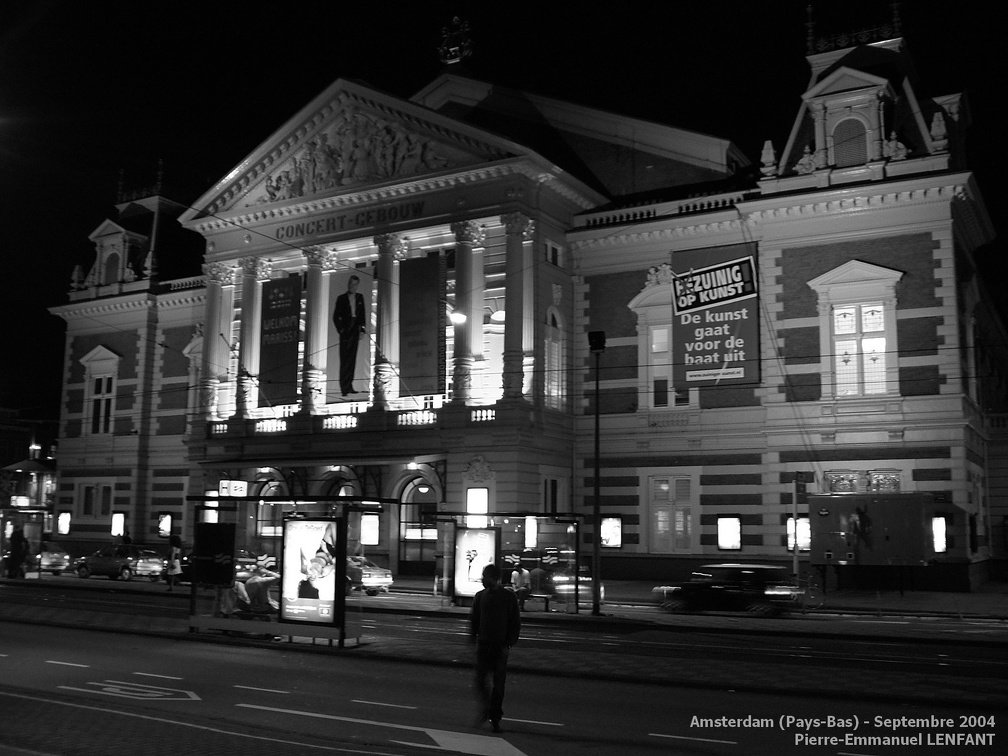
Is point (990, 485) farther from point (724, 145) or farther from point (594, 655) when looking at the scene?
point (594, 655)

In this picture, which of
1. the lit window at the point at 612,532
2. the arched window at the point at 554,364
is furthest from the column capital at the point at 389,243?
the lit window at the point at 612,532

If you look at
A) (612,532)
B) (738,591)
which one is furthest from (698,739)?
(612,532)

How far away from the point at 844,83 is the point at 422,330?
61.7ft

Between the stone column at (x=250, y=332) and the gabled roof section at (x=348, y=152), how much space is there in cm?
284

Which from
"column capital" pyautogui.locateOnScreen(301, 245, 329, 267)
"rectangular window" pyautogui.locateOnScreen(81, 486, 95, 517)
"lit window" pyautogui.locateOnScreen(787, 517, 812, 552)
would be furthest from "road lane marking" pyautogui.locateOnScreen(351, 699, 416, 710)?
"rectangular window" pyautogui.locateOnScreen(81, 486, 95, 517)

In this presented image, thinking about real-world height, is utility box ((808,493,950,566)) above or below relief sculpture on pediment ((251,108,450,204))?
below

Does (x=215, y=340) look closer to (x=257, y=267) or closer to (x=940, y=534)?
(x=257, y=267)

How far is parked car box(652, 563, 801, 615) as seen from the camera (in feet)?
94.6

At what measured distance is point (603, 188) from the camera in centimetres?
4819

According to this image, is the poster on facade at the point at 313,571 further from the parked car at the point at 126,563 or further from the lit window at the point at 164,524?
the lit window at the point at 164,524

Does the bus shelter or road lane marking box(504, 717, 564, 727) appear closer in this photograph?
road lane marking box(504, 717, 564, 727)

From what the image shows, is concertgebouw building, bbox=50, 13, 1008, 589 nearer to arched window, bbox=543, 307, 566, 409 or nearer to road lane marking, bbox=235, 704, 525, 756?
arched window, bbox=543, 307, 566, 409

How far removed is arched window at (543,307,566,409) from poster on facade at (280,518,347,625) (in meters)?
21.8

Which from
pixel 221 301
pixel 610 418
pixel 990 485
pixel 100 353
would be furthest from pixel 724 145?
pixel 100 353
